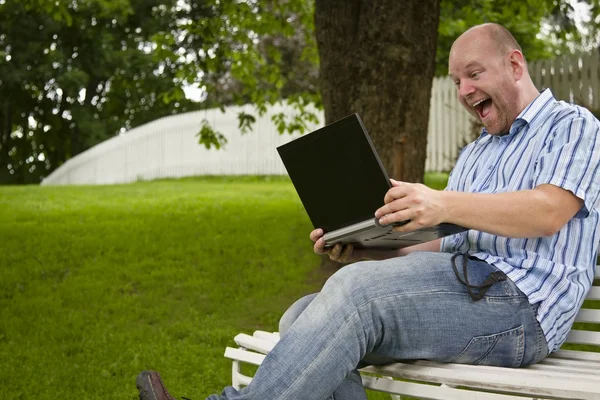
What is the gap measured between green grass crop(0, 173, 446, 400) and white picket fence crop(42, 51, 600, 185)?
13.7ft

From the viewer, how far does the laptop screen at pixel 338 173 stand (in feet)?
8.63

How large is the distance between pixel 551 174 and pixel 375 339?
28.4 inches

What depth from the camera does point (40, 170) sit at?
116 feet

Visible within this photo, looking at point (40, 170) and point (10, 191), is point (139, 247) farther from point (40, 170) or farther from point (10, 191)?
point (40, 170)

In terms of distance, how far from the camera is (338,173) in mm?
2742

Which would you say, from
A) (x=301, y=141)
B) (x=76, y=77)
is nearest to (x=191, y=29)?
(x=301, y=141)

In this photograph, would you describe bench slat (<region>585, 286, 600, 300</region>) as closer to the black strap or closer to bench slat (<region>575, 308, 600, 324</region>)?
bench slat (<region>575, 308, 600, 324</region>)

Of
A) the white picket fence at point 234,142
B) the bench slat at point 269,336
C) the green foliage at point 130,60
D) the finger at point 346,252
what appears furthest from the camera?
the white picket fence at point 234,142

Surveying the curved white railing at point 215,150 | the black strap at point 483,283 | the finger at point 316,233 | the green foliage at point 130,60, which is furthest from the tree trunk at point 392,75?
the curved white railing at point 215,150

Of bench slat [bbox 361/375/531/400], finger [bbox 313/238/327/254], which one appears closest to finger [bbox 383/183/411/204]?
finger [bbox 313/238/327/254]

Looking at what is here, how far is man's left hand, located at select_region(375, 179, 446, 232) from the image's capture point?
2570mm

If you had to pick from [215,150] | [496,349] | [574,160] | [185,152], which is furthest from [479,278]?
[185,152]

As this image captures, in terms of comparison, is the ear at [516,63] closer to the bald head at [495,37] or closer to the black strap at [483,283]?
the bald head at [495,37]

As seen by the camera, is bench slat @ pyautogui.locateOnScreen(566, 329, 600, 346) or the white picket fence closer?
bench slat @ pyautogui.locateOnScreen(566, 329, 600, 346)
